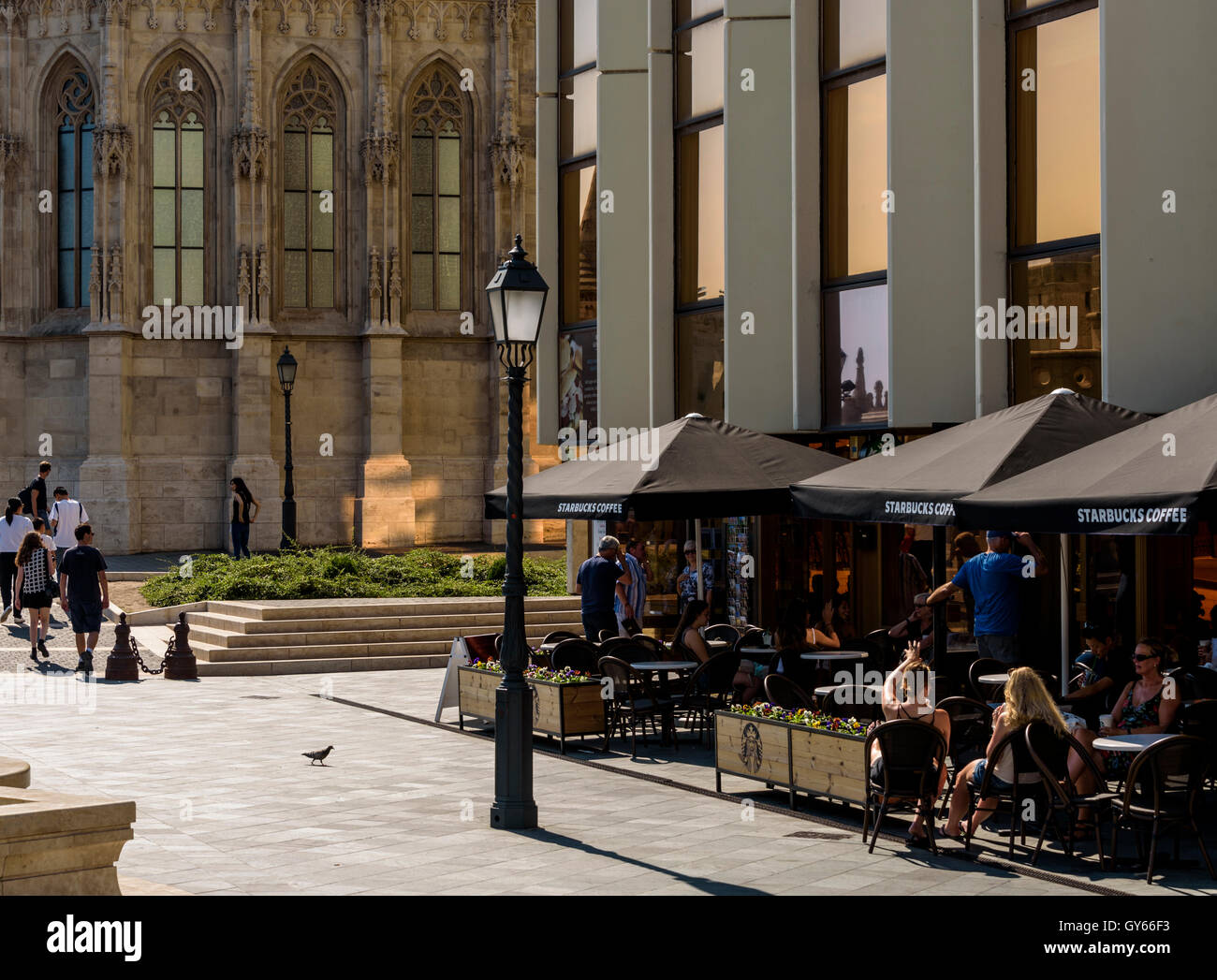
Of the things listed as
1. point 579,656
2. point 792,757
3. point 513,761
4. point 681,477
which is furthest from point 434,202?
point 513,761

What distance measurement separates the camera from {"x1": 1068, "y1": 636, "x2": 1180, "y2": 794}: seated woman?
10.6 metres

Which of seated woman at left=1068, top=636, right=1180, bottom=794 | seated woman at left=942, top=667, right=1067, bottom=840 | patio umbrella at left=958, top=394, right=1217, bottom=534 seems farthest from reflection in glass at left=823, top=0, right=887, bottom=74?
seated woman at left=942, top=667, right=1067, bottom=840

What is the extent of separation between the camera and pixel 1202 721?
1071 cm

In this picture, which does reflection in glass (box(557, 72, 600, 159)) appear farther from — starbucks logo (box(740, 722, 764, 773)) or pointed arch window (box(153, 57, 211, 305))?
pointed arch window (box(153, 57, 211, 305))

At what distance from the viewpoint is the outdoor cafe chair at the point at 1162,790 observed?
9.38 meters

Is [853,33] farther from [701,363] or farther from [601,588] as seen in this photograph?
[601,588]

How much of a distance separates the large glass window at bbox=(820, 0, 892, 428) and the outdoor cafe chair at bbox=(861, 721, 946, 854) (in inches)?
343

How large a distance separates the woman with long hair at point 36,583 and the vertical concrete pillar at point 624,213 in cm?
843

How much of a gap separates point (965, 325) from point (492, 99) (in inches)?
954

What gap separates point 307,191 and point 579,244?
15627 millimetres
